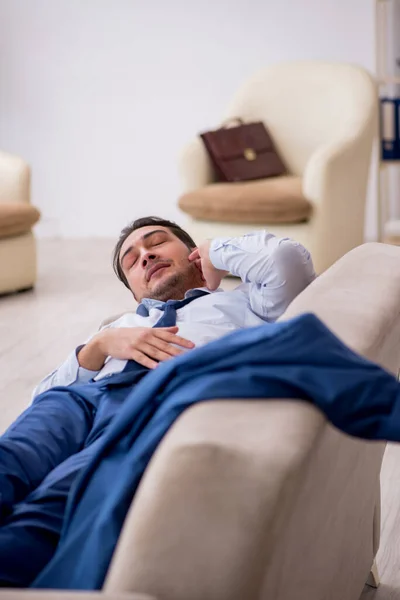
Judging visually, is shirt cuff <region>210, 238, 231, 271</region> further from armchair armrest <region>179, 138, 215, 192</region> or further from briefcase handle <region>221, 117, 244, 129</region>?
briefcase handle <region>221, 117, 244, 129</region>

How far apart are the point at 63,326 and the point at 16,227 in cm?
81

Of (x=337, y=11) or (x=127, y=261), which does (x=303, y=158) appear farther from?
(x=127, y=261)

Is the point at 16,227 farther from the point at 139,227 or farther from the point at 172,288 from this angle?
the point at 172,288

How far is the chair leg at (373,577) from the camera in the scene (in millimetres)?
2043

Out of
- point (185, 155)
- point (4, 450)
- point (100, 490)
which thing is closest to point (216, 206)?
point (185, 155)

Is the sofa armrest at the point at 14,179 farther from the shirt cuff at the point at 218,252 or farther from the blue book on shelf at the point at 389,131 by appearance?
the shirt cuff at the point at 218,252

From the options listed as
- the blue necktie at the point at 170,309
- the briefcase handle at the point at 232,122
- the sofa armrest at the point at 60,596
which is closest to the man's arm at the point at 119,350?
the blue necktie at the point at 170,309

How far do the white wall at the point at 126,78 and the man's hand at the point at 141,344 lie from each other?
4.43 meters

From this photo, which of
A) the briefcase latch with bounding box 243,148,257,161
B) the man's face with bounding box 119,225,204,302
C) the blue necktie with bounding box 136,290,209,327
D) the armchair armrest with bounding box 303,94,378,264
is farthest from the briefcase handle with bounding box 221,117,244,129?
the blue necktie with bounding box 136,290,209,327

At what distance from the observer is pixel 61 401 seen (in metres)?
1.91

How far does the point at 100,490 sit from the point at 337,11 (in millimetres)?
5139

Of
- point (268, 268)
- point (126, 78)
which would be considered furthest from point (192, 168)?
point (268, 268)

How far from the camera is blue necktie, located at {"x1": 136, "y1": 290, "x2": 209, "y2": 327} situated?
2.03m

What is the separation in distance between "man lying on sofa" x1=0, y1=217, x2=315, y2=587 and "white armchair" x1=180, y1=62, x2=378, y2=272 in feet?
7.83
